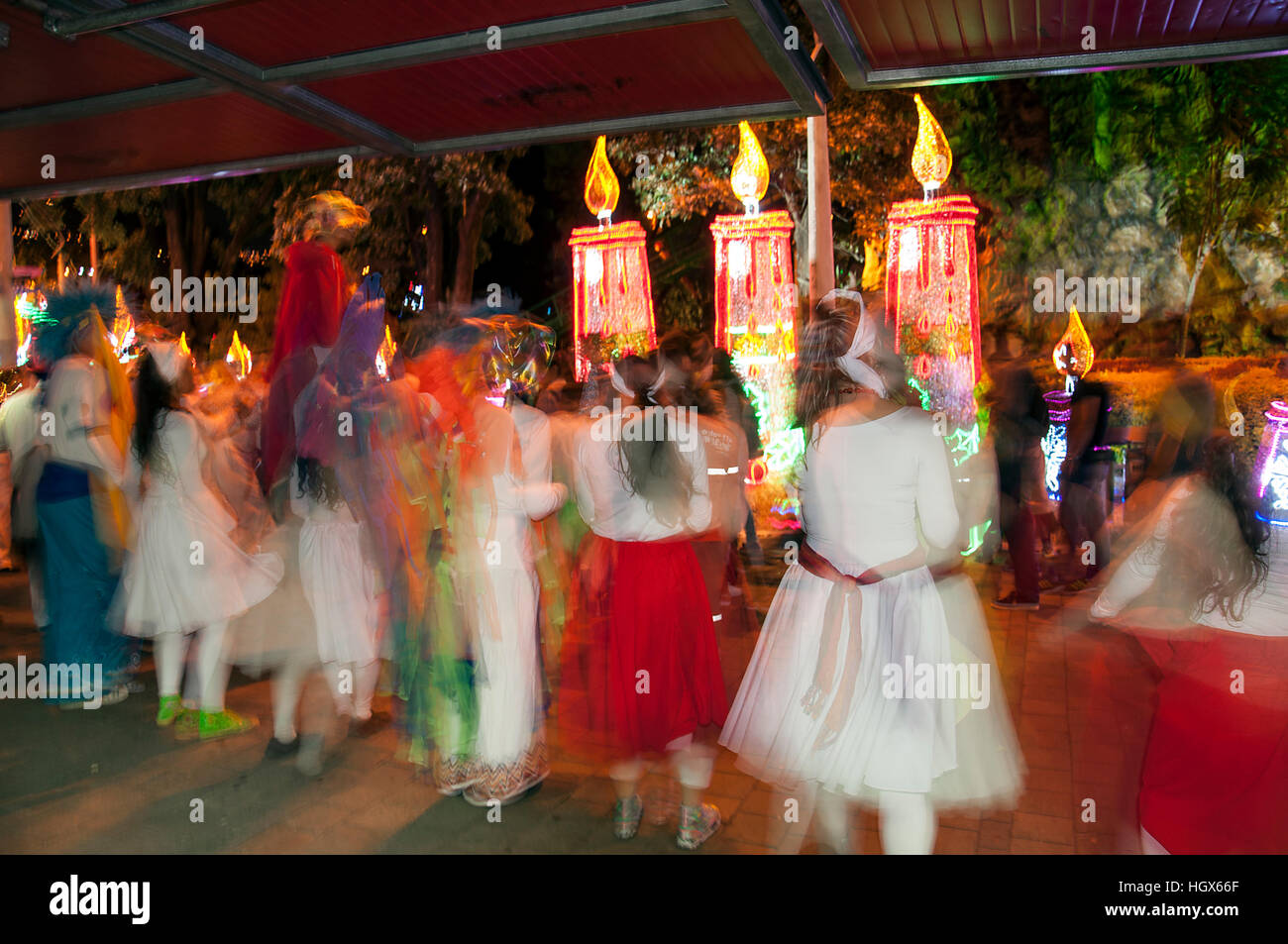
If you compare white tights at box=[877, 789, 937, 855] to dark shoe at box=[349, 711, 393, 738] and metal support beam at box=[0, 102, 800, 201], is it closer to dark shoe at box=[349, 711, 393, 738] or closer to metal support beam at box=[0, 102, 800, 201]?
dark shoe at box=[349, 711, 393, 738]

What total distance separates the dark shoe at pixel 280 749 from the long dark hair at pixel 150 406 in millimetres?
1660

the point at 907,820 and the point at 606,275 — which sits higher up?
the point at 606,275

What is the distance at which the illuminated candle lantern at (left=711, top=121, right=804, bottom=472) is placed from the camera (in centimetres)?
1042

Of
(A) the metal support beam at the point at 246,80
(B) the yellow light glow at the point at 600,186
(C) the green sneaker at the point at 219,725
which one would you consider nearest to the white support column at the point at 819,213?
(B) the yellow light glow at the point at 600,186

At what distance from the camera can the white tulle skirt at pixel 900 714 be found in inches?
107

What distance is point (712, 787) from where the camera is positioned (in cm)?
410

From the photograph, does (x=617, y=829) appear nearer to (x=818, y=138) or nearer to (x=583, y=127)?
(x=583, y=127)

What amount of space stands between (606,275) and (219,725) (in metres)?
8.11

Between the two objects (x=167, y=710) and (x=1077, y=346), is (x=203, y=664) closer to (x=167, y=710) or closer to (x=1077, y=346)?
(x=167, y=710)

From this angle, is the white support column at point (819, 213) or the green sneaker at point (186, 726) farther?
the white support column at point (819, 213)

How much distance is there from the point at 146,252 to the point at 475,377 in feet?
64.5

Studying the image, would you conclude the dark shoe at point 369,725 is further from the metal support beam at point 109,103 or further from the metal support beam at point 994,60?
the metal support beam at point 994,60

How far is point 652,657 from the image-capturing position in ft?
11.2

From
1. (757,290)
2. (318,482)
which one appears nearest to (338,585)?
(318,482)
